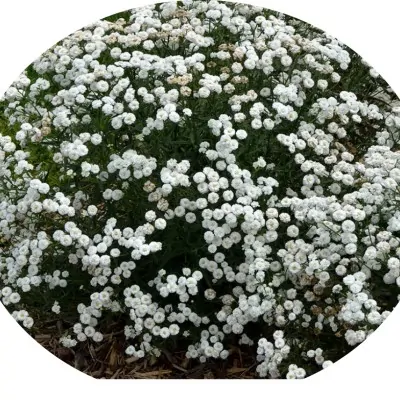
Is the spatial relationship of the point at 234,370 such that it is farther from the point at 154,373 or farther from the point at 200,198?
the point at 200,198

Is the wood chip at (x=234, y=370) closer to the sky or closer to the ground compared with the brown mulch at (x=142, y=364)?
closer to the sky

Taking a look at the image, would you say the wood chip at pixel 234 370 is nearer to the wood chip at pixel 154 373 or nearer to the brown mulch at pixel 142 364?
the brown mulch at pixel 142 364

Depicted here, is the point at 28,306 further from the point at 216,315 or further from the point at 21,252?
the point at 216,315

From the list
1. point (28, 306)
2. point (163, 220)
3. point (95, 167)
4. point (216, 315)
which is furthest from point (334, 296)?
point (28, 306)

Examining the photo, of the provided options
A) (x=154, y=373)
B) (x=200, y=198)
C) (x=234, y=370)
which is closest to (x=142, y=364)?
(x=154, y=373)

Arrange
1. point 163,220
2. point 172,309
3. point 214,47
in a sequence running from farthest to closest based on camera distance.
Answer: point 214,47, point 172,309, point 163,220

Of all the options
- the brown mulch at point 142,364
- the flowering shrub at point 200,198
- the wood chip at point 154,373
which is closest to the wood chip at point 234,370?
the brown mulch at point 142,364
